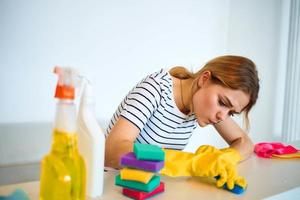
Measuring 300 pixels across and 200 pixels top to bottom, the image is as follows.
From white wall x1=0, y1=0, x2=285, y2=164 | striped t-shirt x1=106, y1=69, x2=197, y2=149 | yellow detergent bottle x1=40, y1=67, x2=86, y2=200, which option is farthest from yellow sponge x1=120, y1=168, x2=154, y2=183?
white wall x1=0, y1=0, x2=285, y2=164

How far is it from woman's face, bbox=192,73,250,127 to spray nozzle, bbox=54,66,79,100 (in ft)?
1.67

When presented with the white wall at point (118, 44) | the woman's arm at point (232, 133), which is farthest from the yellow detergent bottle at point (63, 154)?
the white wall at point (118, 44)

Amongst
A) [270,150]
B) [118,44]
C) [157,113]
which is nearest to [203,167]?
[157,113]

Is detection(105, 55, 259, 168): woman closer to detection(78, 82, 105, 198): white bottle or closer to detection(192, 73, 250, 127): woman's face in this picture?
detection(192, 73, 250, 127): woman's face

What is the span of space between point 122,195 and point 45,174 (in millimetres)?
168

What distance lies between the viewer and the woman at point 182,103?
771 mm

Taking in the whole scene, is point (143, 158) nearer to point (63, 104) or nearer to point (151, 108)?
point (63, 104)

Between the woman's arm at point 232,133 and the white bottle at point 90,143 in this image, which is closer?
the white bottle at point 90,143

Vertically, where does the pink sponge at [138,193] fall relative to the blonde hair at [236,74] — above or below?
below

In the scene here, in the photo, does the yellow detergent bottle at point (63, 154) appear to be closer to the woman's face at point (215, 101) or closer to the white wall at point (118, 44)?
the woman's face at point (215, 101)

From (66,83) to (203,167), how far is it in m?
0.37

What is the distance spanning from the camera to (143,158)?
0.51 metres

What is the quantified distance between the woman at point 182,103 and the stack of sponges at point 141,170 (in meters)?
0.17

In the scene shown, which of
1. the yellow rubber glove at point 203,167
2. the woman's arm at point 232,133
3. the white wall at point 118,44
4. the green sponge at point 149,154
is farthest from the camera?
the white wall at point 118,44
